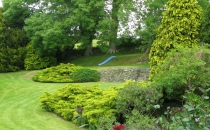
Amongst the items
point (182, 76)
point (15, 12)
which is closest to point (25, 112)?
point (182, 76)

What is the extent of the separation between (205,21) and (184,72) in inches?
306

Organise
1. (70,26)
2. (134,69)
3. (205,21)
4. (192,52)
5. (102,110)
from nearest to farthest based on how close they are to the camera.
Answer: (102,110) → (192,52) → (205,21) → (134,69) → (70,26)

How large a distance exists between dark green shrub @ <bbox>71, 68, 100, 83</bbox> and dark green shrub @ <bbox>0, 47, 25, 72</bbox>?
7686mm

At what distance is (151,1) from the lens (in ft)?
60.1

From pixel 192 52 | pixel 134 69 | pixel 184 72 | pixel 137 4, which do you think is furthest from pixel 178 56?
pixel 137 4

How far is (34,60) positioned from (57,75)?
21.3ft

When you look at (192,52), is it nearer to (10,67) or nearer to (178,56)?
(178,56)

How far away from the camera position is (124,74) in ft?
58.8

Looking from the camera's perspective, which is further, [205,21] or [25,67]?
[25,67]

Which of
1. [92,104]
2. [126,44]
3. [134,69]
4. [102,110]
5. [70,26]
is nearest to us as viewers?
[102,110]

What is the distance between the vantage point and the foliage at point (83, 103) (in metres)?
7.98

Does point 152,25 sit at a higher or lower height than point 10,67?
higher

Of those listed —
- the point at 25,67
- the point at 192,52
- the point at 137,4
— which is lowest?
the point at 25,67

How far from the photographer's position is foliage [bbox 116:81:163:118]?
764cm
